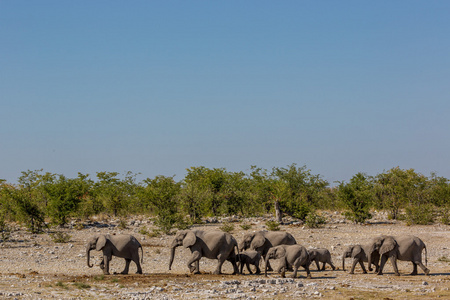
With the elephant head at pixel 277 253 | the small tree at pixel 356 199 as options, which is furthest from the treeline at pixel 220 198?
the elephant head at pixel 277 253

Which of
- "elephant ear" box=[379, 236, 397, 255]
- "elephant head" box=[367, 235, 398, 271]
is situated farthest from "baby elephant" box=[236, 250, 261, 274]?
"elephant ear" box=[379, 236, 397, 255]

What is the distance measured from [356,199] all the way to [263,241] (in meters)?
20.5

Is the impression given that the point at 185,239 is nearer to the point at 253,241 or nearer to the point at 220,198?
the point at 253,241

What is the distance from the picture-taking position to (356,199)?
38.6 m

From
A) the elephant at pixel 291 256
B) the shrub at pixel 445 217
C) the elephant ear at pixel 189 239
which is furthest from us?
the shrub at pixel 445 217

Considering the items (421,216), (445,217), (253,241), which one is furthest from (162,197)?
(445,217)

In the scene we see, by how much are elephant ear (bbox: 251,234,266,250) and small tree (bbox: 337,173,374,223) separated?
2003 centimetres

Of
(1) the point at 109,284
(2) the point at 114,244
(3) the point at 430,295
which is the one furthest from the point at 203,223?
(3) the point at 430,295

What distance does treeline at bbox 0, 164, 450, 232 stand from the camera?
35.6m

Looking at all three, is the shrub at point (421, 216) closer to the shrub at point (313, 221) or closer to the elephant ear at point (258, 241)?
the shrub at point (313, 221)

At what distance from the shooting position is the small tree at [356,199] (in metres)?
38.3

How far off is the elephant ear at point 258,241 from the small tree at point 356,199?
65.7 ft

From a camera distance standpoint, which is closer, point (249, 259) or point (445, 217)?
point (249, 259)

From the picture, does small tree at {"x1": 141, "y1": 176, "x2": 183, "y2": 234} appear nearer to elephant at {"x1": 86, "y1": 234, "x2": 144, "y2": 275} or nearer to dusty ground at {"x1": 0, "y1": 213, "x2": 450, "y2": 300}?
dusty ground at {"x1": 0, "y1": 213, "x2": 450, "y2": 300}
